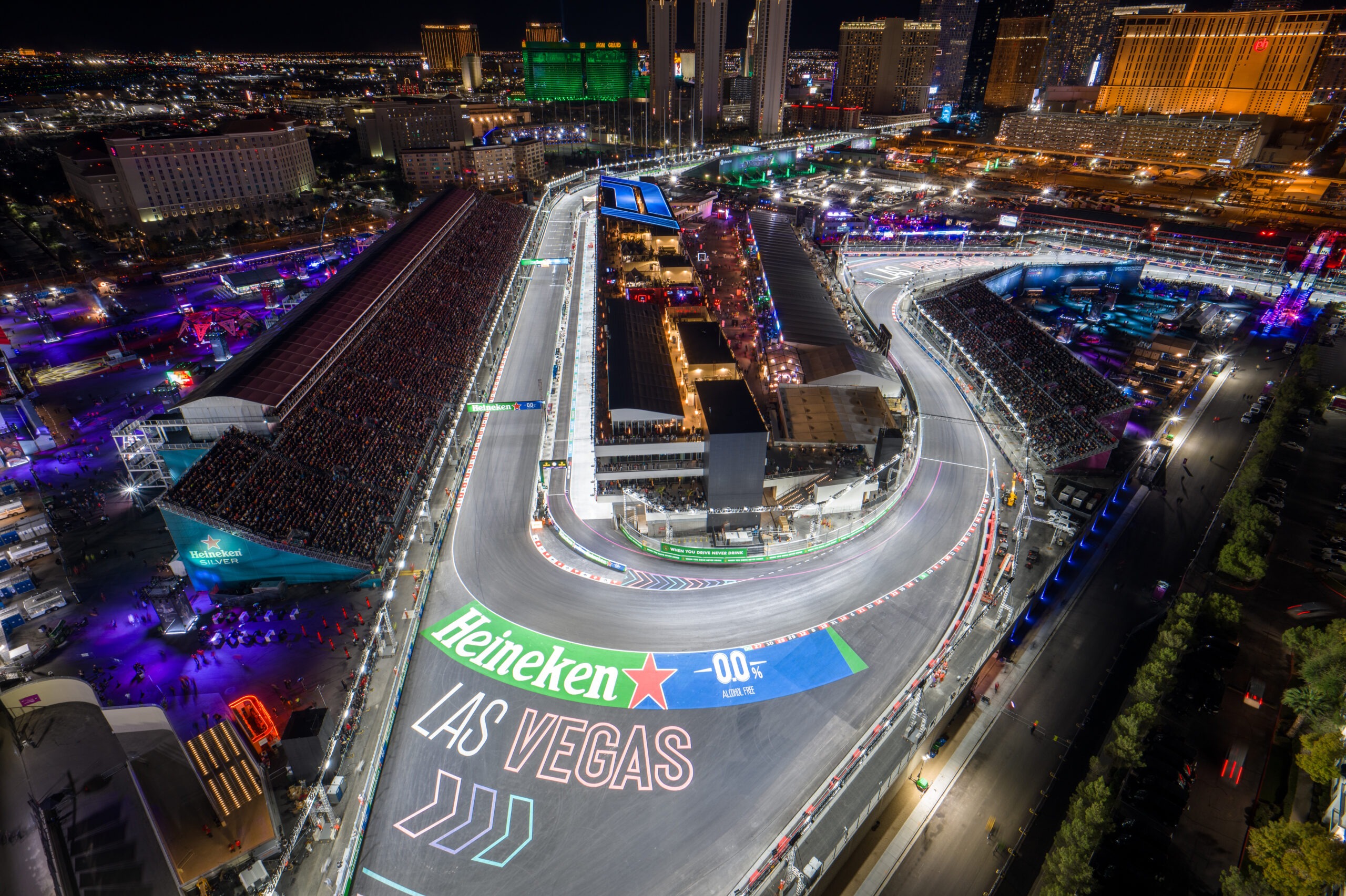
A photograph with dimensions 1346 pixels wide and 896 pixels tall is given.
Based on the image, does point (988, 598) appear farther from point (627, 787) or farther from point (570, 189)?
point (570, 189)

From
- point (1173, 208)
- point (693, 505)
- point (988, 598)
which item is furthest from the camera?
point (1173, 208)

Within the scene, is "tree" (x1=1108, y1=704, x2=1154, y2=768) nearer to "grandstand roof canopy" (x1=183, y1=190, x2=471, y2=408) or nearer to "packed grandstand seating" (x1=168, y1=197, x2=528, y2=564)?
"packed grandstand seating" (x1=168, y1=197, x2=528, y2=564)

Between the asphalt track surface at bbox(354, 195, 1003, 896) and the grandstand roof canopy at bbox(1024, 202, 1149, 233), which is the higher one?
the grandstand roof canopy at bbox(1024, 202, 1149, 233)

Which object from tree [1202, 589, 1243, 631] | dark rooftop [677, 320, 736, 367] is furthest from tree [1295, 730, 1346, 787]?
dark rooftop [677, 320, 736, 367]

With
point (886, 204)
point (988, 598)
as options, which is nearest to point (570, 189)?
point (886, 204)

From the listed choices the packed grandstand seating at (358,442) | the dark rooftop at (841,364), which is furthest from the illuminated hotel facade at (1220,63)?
the packed grandstand seating at (358,442)

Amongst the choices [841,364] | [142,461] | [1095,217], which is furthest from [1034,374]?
[142,461]

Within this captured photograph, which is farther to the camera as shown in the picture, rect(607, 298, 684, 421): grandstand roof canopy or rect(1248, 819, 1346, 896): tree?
rect(607, 298, 684, 421): grandstand roof canopy
